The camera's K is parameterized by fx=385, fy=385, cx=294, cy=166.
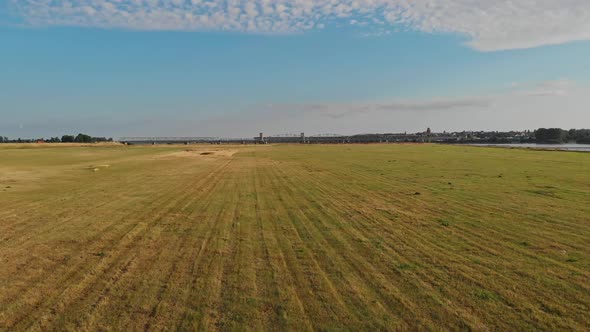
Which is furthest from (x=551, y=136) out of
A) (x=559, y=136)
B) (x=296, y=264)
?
(x=296, y=264)

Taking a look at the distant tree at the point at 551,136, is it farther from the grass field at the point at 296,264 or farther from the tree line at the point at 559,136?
the grass field at the point at 296,264

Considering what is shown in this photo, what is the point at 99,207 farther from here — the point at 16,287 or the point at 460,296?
the point at 460,296

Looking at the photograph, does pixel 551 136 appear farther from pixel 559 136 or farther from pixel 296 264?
pixel 296 264

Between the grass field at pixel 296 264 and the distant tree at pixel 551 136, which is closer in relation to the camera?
the grass field at pixel 296 264

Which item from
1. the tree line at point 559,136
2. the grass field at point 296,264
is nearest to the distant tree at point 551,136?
the tree line at point 559,136

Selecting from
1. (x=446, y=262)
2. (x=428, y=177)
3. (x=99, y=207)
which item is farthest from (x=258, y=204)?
(x=428, y=177)

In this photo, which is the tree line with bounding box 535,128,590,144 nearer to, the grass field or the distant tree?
the distant tree

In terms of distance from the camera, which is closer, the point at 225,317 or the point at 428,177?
the point at 225,317

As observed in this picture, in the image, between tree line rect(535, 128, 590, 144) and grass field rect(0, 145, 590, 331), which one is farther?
tree line rect(535, 128, 590, 144)

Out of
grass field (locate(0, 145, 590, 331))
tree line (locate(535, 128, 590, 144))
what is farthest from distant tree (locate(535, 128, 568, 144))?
grass field (locate(0, 145, 590, 331))
